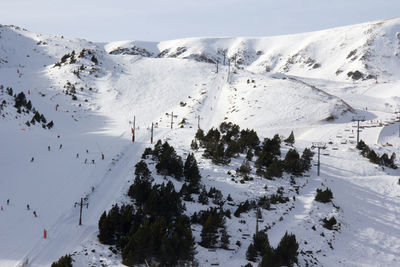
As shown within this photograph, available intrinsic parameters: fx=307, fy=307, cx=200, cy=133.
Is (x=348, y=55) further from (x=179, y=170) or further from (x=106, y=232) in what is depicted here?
(x=106, y=232)

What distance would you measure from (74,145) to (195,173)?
20549 millimetres

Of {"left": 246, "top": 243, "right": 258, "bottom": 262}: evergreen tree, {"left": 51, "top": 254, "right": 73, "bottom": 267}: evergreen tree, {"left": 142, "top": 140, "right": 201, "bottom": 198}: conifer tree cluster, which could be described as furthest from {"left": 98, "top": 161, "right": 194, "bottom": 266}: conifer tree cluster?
{"left": 142, "top": 140, "right": 201, "bottom": 198}: conifer tree cluster

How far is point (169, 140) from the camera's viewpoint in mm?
48344

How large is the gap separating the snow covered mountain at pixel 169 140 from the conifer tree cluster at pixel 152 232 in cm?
125

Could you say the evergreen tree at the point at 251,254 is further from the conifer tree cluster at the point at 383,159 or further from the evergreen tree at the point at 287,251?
the conifer tree cluster at the point at 383,159

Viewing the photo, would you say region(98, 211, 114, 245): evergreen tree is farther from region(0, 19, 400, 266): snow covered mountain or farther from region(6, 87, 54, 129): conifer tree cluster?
region(6, 87, 54, 129): conifer tree cluster

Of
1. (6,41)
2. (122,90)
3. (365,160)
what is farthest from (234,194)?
(6,41)

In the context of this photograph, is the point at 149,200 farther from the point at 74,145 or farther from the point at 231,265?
the point at 74,145

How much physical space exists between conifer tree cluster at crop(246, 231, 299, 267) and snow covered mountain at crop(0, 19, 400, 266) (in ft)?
3.56

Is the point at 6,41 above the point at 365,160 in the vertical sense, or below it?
above

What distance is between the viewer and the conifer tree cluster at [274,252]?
64.6 ft

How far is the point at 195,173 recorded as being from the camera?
105 ft

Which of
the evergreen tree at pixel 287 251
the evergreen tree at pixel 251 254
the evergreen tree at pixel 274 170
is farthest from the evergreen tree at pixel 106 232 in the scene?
the evergreen tree at pixel 274 170

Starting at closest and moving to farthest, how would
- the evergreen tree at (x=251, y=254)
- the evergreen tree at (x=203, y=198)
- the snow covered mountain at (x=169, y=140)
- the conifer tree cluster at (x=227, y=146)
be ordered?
the evergreen tree at (x=251, y=254)
the snow covered mountain at (x=169, y=140)
the evergreen tree at (x=203, y=198)
the conifer tree cluster at (x=227, y=146)
